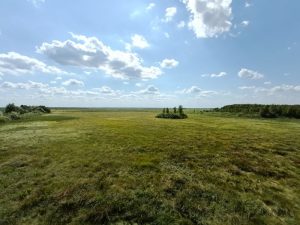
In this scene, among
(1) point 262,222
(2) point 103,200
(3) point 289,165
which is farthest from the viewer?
(3) point 289,165

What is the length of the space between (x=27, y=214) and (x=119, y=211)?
3.12 metres

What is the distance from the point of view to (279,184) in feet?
33.4

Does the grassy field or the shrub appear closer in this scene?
the grassy field

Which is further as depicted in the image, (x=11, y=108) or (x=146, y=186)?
(x=11, y=108)

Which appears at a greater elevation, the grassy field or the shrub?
the shrub

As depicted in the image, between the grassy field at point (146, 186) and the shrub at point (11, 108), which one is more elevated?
the shrub at point (11, 108)

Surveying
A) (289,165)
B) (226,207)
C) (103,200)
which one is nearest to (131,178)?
(103,200)

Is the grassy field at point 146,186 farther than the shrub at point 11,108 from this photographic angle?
No

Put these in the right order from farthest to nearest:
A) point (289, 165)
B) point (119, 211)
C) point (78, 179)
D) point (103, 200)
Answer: point (289, 165), point (78, 179), point (103, 200), point (119, 211)

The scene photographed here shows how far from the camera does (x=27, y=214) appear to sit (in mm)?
7250

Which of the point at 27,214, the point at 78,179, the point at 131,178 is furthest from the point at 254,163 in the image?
the point at 27,214

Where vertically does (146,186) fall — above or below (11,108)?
below

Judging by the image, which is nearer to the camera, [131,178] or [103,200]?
[103,200]

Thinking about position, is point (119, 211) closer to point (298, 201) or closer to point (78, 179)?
point (78, 179)
